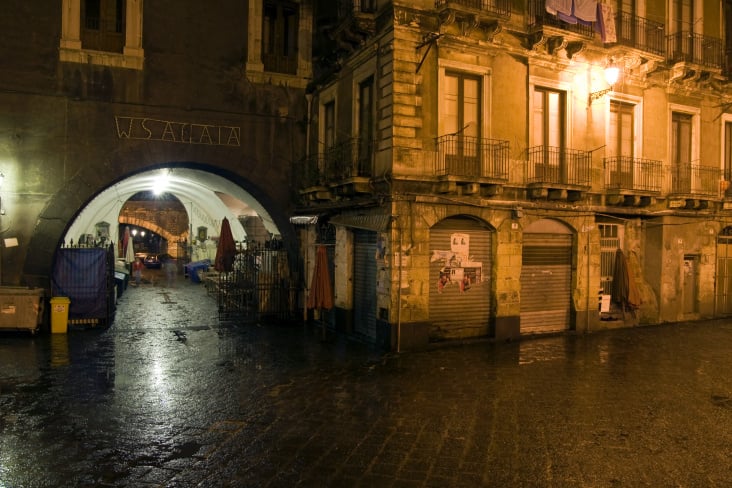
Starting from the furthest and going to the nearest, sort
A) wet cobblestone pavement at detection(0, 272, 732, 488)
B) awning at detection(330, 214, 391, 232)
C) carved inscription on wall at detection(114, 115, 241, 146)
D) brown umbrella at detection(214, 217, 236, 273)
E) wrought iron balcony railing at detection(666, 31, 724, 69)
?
brown umbrella at detection(214, 217, 236, 273) < wrought iron balcony railing at detection(666, 31, 724, 69) < carved inscription on wall at detection(114, 115, 241, 146) < awning at detection(330, 214, 391, 232) < wet cobblestone pavement at detection(0, 272, 732, 488)

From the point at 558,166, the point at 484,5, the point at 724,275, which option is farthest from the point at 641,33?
the point at 724,275

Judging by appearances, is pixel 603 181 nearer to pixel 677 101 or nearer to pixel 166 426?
pixel 677 101

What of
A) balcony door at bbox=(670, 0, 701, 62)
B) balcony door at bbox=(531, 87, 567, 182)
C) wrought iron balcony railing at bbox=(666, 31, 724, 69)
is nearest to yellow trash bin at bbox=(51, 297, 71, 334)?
balcony door at bbox=(531, 87, 567, 182)

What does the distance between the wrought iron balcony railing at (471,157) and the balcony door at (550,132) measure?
1.42 meters

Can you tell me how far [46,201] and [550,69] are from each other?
1473 centimetres

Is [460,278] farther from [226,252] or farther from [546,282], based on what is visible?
[226,252]

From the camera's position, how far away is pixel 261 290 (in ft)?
59.2

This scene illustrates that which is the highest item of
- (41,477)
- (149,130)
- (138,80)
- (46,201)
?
(138,80)

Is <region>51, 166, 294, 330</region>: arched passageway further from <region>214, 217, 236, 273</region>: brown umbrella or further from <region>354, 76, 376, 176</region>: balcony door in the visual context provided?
<region>354, 76, 376, 176</region>: balcony door

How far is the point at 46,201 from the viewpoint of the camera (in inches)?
626

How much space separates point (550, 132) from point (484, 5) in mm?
3967

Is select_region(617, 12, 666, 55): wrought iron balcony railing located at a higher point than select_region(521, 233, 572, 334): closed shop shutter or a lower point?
higher

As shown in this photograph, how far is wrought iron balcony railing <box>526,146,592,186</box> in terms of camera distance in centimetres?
1533

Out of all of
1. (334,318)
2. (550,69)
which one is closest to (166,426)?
(334,318)
